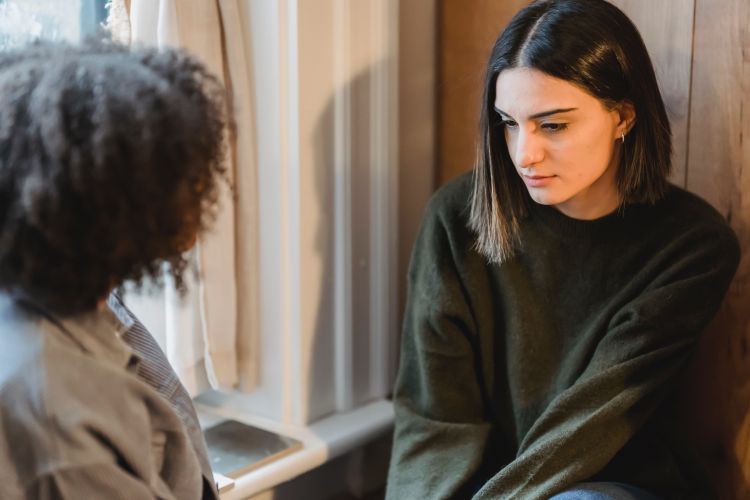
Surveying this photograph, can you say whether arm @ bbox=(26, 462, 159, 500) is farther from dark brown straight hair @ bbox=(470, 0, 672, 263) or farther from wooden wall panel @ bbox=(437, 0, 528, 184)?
wooden wall panel @ bbox=(437, 0, 528, 184)

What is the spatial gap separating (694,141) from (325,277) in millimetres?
622

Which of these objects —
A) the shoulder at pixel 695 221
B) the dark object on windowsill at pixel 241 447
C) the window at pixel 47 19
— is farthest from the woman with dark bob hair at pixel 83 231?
the shoulder at pixel 695 221

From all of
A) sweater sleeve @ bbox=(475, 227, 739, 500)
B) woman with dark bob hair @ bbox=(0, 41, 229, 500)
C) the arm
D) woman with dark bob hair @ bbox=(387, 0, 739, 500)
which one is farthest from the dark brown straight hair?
the arm

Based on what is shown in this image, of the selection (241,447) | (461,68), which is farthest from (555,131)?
(241,447)

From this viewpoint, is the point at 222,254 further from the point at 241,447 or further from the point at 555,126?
the point at 555,126

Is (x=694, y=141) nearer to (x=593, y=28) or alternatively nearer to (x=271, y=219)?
(x=593, y=28)

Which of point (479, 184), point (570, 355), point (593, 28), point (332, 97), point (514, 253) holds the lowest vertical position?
point (570, 355)

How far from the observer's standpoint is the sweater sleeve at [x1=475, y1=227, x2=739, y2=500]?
4.07ft

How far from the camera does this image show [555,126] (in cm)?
124

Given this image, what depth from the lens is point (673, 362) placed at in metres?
1.27

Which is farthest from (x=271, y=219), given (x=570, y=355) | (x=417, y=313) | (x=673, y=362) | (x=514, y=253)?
(x=673, y=362)

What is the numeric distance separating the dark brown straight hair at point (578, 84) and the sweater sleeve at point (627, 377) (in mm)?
122

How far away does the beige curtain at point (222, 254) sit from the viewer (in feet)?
4.54

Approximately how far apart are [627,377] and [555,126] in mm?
345
